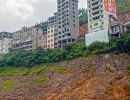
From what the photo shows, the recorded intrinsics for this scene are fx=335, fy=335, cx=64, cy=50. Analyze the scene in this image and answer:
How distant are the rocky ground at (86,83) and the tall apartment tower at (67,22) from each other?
19640mm

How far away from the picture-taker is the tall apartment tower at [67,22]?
10794 cm

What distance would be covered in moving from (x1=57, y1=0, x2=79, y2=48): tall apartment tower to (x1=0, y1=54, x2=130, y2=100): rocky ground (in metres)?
19.6

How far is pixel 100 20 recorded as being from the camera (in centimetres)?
9819

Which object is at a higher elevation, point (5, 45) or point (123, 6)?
point (123, 6)

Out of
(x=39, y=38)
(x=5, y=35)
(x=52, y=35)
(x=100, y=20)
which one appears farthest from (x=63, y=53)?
(x=5, y=35)

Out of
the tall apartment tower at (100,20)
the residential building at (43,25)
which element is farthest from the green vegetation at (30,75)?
the residential building at (43,25)

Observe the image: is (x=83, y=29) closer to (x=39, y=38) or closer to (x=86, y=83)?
(x=39, y=38)

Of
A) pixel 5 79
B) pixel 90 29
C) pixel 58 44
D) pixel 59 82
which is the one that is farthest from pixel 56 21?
pixel 59 82

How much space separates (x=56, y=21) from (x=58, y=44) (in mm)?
10350

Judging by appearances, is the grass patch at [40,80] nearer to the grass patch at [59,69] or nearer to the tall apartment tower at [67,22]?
the grass patch at [59,69]

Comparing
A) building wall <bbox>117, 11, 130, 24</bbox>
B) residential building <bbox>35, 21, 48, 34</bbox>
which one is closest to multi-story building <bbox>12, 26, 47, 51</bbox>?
residential building <bbox>35, 21, 48, 34</bbox>

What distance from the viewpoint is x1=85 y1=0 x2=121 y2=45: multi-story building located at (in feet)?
303

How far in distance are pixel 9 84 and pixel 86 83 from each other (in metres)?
26.1

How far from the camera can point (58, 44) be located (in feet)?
364
